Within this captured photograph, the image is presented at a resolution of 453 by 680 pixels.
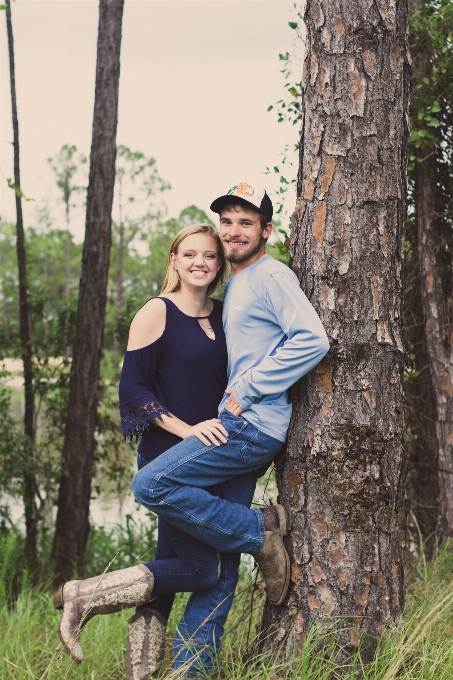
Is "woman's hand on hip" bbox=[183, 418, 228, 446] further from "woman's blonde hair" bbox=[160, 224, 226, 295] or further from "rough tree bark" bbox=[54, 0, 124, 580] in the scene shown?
"rough tree bark" bbox=[54, 0, 124, 580]

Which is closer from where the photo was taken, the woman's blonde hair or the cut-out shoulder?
the cut-out shoulder

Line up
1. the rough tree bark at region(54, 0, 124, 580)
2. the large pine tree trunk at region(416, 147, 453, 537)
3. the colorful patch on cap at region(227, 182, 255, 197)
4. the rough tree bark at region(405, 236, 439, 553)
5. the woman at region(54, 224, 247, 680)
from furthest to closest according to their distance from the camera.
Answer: the rough tree bark at region(54, 0, 124, 580), the rough tree bark at region(405, 236, 439, 553), the large pine tree trunk at region(416, 147, 453, 537), the colorful patch on cap at region(227, 182, 255, 197), the woman at region(54, 224, 247, 680)

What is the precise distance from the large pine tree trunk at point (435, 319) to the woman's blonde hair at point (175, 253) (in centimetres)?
253

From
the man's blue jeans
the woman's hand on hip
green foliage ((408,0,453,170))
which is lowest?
the man's blue jeans

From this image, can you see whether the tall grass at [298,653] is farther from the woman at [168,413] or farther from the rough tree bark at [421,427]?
the rough tree bark at [421,427]

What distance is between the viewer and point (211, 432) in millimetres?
2996

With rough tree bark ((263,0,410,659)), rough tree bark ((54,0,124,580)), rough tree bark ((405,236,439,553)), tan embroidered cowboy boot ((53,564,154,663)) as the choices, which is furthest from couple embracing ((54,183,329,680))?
rough tree bark ((54,0,124,580))

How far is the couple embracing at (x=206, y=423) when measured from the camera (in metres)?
2.95

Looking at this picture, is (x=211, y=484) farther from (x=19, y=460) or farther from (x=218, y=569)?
(x=19, y=460)

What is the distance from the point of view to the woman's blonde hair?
3.34 metres

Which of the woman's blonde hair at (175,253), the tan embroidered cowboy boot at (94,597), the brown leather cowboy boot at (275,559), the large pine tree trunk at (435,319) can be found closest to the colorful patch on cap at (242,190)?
the woman's blonde hair at (175,253)

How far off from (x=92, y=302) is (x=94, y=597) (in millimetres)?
4795

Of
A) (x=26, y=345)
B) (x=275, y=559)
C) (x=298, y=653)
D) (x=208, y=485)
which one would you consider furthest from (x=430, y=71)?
(x=26, y=345)

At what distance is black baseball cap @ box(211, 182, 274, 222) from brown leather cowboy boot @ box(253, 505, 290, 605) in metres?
1.30
